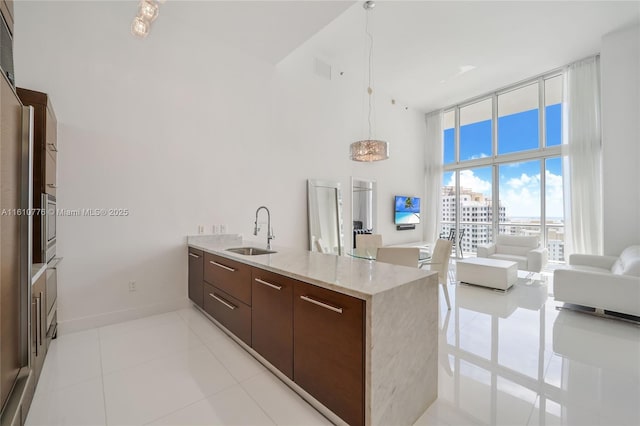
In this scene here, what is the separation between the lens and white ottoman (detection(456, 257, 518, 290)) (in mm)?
4098

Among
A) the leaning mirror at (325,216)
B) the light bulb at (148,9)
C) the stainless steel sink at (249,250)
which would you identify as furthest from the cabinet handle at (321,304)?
the leaning mirror at (325,216)

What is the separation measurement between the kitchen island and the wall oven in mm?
1523

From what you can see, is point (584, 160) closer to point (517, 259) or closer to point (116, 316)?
point (517, 259)

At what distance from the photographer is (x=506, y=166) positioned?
21.1ft

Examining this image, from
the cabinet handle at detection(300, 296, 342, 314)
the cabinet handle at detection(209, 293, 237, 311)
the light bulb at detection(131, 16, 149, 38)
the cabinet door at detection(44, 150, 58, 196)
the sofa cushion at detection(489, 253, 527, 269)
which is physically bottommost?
the sofa cushion at detection(489, 253, 527, 269)

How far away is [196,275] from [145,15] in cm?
253

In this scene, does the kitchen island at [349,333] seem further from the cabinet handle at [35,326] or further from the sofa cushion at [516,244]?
the sofa cushion at [516,244]

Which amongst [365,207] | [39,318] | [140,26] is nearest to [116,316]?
[39,318]

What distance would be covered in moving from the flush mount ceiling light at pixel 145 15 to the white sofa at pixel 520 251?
20.7 ft

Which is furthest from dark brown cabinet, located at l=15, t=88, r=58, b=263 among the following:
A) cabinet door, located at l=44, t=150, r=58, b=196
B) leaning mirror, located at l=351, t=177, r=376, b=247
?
leaning mirror, located at l=351, t=177, r=376, b=247

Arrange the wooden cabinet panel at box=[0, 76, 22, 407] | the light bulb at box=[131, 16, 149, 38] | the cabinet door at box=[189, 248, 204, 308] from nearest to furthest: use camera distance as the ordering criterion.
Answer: the wooden cabinet panel at box=[0, 76, 22, 407], the light bulb at box=[131, 16, 149, 38], the cabinet door at box=[189, 248, 204, 308]

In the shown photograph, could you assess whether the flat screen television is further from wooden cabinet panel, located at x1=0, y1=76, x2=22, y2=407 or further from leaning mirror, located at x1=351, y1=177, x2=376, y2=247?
wooden cabinet panel, located at x1=0, y1=76, x2=22, y2=407

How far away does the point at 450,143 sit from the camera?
24.2 ft

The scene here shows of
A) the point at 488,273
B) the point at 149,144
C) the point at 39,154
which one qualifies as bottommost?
the point at 488,273
